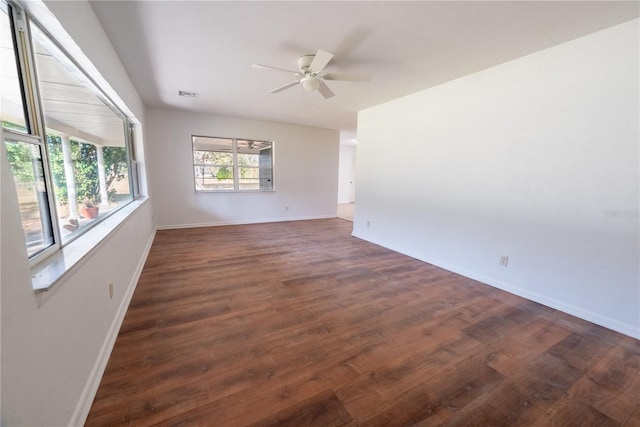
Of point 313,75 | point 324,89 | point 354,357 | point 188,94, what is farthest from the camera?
point 188,94

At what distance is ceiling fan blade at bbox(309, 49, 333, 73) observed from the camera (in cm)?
209

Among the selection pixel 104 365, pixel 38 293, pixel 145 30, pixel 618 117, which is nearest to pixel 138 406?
pixel 104 365

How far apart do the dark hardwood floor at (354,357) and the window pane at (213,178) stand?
2.86 meters

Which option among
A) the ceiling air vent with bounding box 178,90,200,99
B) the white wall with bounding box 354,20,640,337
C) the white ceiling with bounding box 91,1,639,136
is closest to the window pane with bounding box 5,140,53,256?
the white ceiling with bounding box 91,1,639,136

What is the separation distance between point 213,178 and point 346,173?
18.8 feet

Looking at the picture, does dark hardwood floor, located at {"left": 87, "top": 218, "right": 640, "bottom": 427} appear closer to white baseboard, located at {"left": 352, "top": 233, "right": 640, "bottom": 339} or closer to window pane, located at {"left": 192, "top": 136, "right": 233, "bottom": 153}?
white baseboard, located at {"left": 352, "top": 233, "right": 640, "bottom": 339}

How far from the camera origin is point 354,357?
1.69m

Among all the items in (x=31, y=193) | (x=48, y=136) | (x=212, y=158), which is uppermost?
(x=212, y=158)

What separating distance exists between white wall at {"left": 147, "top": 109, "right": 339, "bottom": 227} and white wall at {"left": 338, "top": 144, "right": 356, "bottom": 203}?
3209mm

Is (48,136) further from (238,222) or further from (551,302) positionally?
(238,222)

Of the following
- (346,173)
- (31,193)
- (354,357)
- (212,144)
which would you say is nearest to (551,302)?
(354,357)

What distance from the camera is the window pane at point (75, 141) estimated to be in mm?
1450

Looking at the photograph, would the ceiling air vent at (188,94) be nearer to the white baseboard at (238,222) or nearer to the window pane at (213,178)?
the window pane at (213,178)

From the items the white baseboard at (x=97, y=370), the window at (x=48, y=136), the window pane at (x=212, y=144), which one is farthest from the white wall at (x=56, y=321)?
the window pane at (x=212, y=144)
